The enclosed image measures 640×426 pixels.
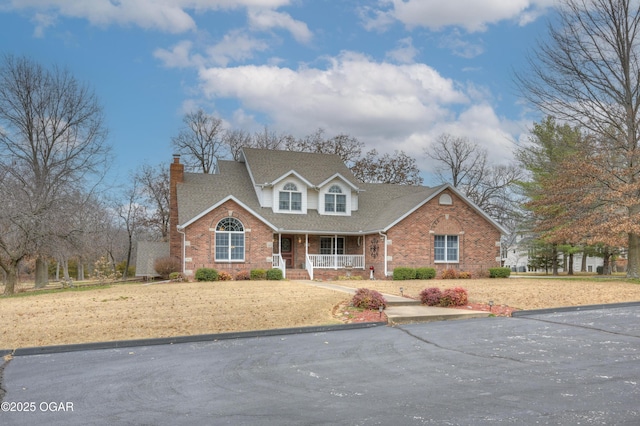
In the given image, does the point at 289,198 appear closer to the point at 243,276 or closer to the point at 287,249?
the point at 287,249

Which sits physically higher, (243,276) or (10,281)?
(10,281)

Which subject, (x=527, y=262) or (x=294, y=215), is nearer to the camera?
(x=294, y=215)

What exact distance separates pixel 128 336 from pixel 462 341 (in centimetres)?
665

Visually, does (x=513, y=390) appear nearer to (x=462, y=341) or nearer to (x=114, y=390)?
(x=462, y=341)

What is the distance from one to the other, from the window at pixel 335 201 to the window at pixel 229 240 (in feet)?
21.0

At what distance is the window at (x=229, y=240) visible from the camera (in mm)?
27578

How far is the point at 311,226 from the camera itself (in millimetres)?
29844

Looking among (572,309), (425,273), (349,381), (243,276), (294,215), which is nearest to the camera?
(349,381)

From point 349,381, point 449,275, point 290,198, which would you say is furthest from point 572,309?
point 290,198

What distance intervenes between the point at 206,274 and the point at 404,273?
10223mm

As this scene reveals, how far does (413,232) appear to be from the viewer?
2903cm

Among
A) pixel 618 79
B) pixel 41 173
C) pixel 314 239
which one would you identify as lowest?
pixel 314 239

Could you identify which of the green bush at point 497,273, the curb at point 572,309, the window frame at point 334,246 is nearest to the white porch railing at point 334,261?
the window frame at point 334,246

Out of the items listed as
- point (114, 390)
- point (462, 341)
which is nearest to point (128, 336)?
point (114, 390)
